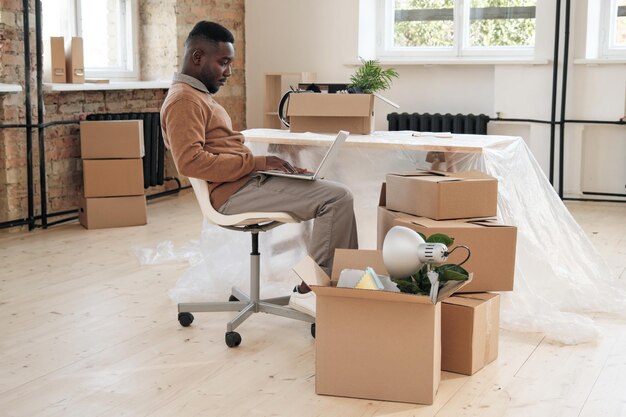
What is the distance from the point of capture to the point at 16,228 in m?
4.92

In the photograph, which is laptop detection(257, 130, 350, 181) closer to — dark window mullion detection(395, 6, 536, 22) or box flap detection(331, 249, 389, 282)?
box flap detection(331, 249, 389, 282)

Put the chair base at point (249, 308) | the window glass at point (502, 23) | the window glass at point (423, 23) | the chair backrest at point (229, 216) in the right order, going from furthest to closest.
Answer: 1. the window glass at point (423, 23)
2. the window glass at point (502, 23)
3. the chair base at point (249, 308)
4. the chair backrest at point (229, 216)

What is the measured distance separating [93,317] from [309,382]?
110 centimetres

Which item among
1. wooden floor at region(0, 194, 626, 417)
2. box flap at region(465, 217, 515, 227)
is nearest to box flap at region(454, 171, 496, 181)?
box flap at region(465, 217, 515, 227)

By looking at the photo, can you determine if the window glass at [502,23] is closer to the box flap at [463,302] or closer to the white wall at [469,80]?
the white wall at [469,80]

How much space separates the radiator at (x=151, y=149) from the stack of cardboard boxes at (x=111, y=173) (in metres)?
0.55

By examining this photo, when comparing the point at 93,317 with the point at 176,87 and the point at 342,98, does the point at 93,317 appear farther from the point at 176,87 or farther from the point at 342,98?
the point at 342,98

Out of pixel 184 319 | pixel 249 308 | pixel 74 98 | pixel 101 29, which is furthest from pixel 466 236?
pixel 101 29

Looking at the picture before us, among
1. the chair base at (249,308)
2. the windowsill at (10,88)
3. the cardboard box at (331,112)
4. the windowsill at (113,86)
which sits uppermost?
the windowsill at (113,86)

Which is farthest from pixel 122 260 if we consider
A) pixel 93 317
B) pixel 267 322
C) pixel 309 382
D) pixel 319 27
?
pixel 319 27

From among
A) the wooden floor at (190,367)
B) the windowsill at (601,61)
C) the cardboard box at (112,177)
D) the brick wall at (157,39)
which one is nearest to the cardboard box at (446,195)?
the wooden floor at (190,367)

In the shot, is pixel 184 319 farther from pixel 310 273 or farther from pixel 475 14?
pixel 475 14

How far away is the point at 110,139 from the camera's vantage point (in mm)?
5047

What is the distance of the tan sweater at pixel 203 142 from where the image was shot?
2.85m
